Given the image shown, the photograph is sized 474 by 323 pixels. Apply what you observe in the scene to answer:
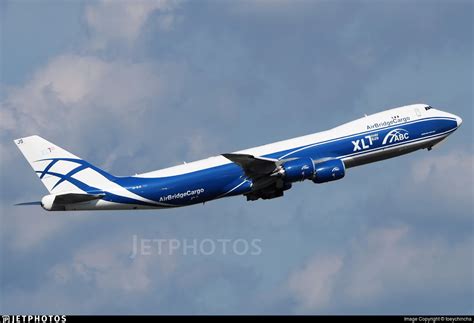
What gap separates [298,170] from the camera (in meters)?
85.1

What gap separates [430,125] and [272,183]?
14.8 meters

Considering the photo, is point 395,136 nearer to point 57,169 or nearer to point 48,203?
point 57,169

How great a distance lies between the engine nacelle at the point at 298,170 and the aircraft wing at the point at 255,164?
1.01 metres

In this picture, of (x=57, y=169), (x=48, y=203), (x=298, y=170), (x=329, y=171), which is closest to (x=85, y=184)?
(x=57, y=169)

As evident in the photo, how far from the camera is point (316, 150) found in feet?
287

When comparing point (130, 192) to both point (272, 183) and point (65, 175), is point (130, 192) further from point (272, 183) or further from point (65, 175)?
point (272, 183)

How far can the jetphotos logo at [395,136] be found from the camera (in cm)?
8844

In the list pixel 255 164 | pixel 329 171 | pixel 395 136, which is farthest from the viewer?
pixel 395 136

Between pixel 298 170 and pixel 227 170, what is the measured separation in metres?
5.91

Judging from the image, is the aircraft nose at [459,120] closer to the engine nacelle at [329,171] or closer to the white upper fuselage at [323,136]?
the white upper fuselage at [323,136]

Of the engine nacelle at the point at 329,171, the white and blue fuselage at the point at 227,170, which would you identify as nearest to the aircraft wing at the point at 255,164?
the white and blue fuselage at the point at 227,170

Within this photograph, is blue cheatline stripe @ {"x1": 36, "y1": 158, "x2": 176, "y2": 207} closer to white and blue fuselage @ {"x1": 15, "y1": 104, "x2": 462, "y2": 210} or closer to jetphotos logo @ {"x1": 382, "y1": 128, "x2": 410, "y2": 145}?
white and blue fuselage @ {"x1": 15, "y1": 104, "x2": 462, "y2": 210}

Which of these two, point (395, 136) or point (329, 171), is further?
point (395, 136)

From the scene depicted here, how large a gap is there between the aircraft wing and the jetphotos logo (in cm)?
960
